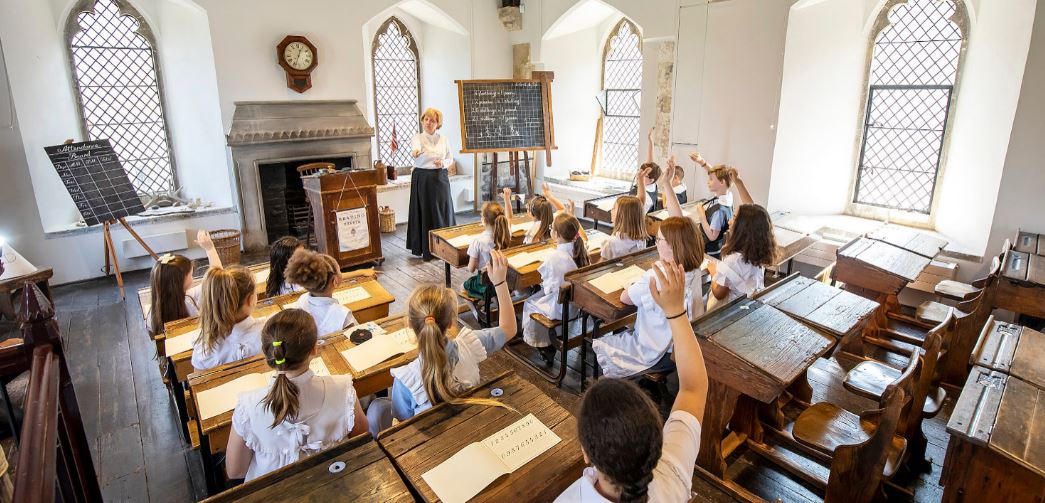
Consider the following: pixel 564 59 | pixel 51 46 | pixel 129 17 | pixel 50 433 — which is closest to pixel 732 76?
pixel 564 59

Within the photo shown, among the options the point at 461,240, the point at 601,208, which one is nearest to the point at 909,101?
the point at 601,208

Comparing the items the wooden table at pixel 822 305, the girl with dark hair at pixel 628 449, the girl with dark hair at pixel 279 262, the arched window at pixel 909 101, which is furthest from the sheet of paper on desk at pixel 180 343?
the arched window at pixel 909 101

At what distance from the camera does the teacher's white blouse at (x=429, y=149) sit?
6.01 metres

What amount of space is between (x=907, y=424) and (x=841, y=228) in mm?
3405

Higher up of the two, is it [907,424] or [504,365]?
[907,424]

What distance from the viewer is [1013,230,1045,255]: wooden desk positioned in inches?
146

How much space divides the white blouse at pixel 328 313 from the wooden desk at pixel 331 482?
119cm

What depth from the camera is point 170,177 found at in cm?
675

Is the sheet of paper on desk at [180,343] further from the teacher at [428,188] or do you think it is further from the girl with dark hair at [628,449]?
the teacher at [428,188]

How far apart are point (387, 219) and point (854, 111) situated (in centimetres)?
547

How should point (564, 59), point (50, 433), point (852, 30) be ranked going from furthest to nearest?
point (564, 59) → point (852, 30) → point (50, 433)

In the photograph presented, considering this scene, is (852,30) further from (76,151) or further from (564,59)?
(76,151)

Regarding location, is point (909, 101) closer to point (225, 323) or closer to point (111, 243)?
point (225, 323)

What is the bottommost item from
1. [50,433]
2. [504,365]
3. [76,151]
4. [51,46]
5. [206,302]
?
[504,365]
